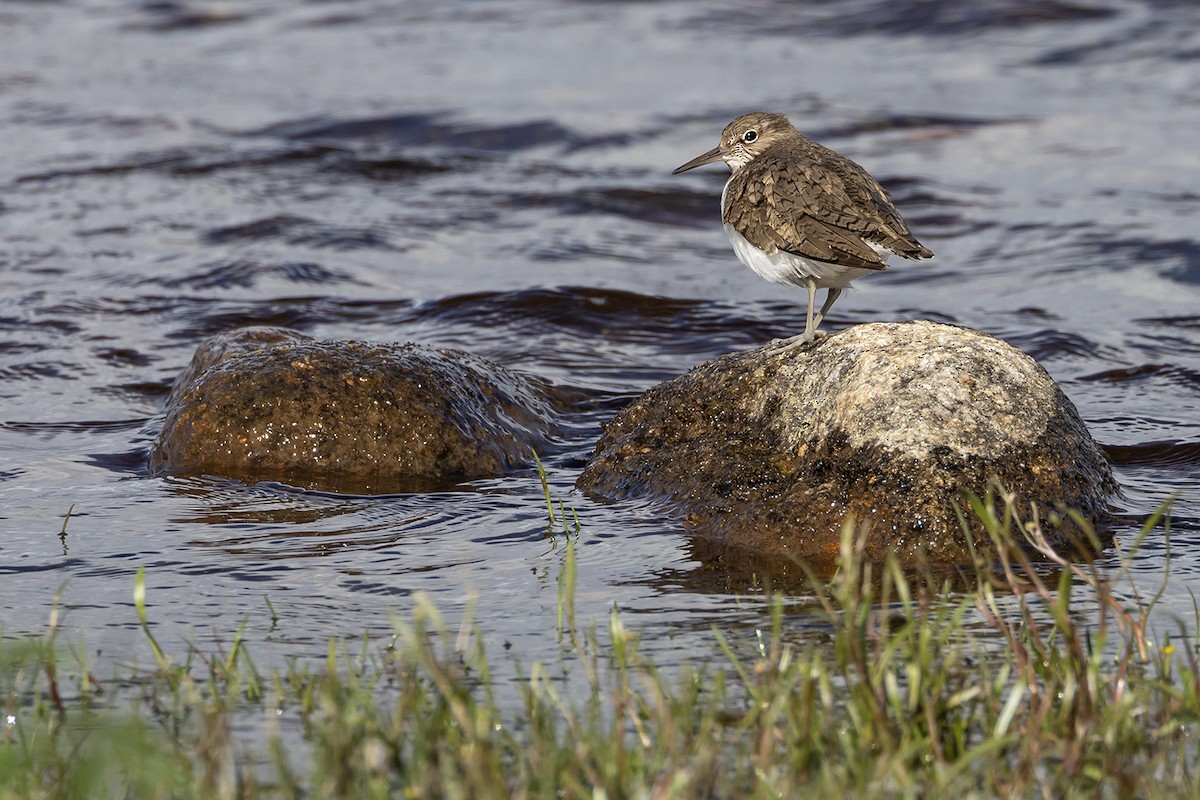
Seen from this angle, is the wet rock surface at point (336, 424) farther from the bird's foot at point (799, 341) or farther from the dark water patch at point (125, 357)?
the dark water patch at point (125, 357)

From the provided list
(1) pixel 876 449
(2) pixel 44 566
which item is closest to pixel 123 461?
(2) pixel 44 566

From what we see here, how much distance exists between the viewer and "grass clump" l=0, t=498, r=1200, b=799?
3.12m

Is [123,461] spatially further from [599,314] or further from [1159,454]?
[1159,454]

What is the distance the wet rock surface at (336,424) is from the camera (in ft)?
21.5

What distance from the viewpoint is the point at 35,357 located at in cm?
884

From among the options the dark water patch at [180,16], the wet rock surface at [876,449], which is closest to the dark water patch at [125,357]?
the wet rock surface at [876,449]

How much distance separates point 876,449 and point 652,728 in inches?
82.7

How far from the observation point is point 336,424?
6.64 meters

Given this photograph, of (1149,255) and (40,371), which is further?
(1149,255)

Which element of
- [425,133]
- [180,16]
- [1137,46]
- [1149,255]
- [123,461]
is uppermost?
[180,16]

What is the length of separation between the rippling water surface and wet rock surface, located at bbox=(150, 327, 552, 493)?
0.22m

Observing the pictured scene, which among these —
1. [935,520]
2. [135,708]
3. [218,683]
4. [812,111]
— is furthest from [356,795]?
A: [812,111]

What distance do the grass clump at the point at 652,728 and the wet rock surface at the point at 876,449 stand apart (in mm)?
1346

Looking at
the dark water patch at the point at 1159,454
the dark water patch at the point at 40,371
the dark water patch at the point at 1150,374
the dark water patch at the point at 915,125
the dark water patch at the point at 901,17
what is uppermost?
the dark water patch at the point at 901,17
